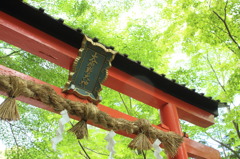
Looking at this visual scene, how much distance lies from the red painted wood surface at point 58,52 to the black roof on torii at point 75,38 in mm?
71

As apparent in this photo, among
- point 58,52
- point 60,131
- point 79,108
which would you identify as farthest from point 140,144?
point 58,52

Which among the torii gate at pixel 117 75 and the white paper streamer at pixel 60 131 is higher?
the torii gate at pixel 117 75

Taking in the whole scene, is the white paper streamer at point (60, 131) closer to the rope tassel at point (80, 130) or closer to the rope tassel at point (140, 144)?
the rope tassel at point (80, 130)

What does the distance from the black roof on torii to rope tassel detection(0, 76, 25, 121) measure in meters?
1.20

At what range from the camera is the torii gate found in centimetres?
281

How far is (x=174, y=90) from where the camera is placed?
4176mm

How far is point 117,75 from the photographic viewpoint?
140 inches

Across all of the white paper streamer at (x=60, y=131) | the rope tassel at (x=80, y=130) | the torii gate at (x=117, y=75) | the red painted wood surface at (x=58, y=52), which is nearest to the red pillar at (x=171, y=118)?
the torii gate at (x=117, y=75)

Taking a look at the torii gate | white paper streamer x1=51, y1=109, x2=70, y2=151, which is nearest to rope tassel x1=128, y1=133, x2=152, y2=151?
the torii gate

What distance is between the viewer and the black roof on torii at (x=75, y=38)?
110 inches

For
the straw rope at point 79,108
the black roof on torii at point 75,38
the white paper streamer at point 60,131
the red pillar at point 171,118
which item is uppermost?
the black roof on torii at point 75,38

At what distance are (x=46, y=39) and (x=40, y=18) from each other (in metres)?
0.30

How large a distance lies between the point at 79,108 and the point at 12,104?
2.29ft

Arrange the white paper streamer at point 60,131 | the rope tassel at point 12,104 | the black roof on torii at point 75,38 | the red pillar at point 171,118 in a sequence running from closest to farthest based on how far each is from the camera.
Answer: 1. the rope tassel at point 12,104
2. the white paper streamer at point 60,131
3. the black roof on torii at point 75,38
4. the red pillar at point 171,118
